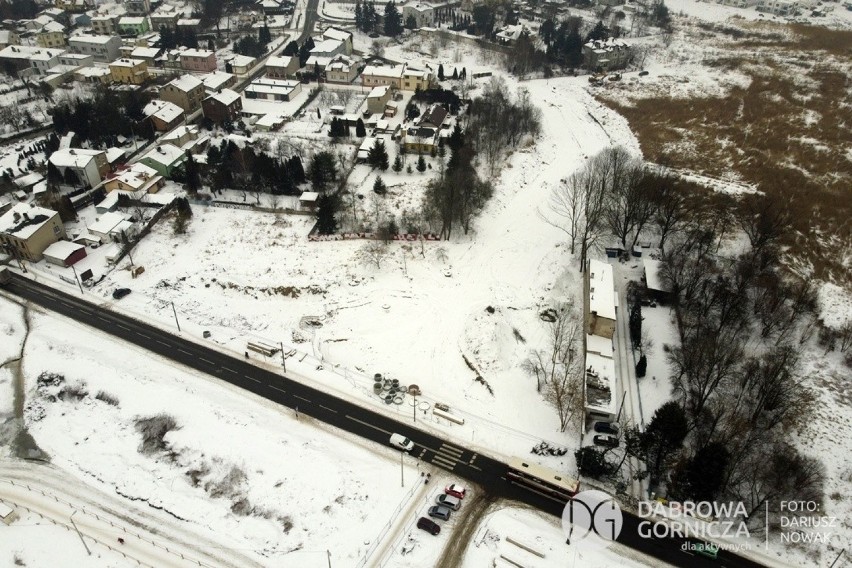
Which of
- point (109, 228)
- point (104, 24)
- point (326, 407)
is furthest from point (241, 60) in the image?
point (326, 407)

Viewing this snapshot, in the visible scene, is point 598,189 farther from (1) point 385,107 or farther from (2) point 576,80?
(2) point 576,80

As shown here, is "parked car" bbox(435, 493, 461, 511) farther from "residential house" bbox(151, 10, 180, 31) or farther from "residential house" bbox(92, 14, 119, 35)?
"residential house" bbox(151, 10, 180, 31)

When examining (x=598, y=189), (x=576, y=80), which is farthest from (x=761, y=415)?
(x=576, y=80)

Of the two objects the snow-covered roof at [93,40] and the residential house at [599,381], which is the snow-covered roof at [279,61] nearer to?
the snow-covered roof at [93,40]

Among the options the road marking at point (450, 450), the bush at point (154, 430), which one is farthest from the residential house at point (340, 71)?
the road marking at point (450, 450)

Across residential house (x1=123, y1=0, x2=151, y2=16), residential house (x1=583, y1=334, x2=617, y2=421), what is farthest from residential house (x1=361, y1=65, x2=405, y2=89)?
residential house (x1=123, y1=0, x2=151, y2=16)

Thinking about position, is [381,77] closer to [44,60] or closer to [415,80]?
[415,80]
